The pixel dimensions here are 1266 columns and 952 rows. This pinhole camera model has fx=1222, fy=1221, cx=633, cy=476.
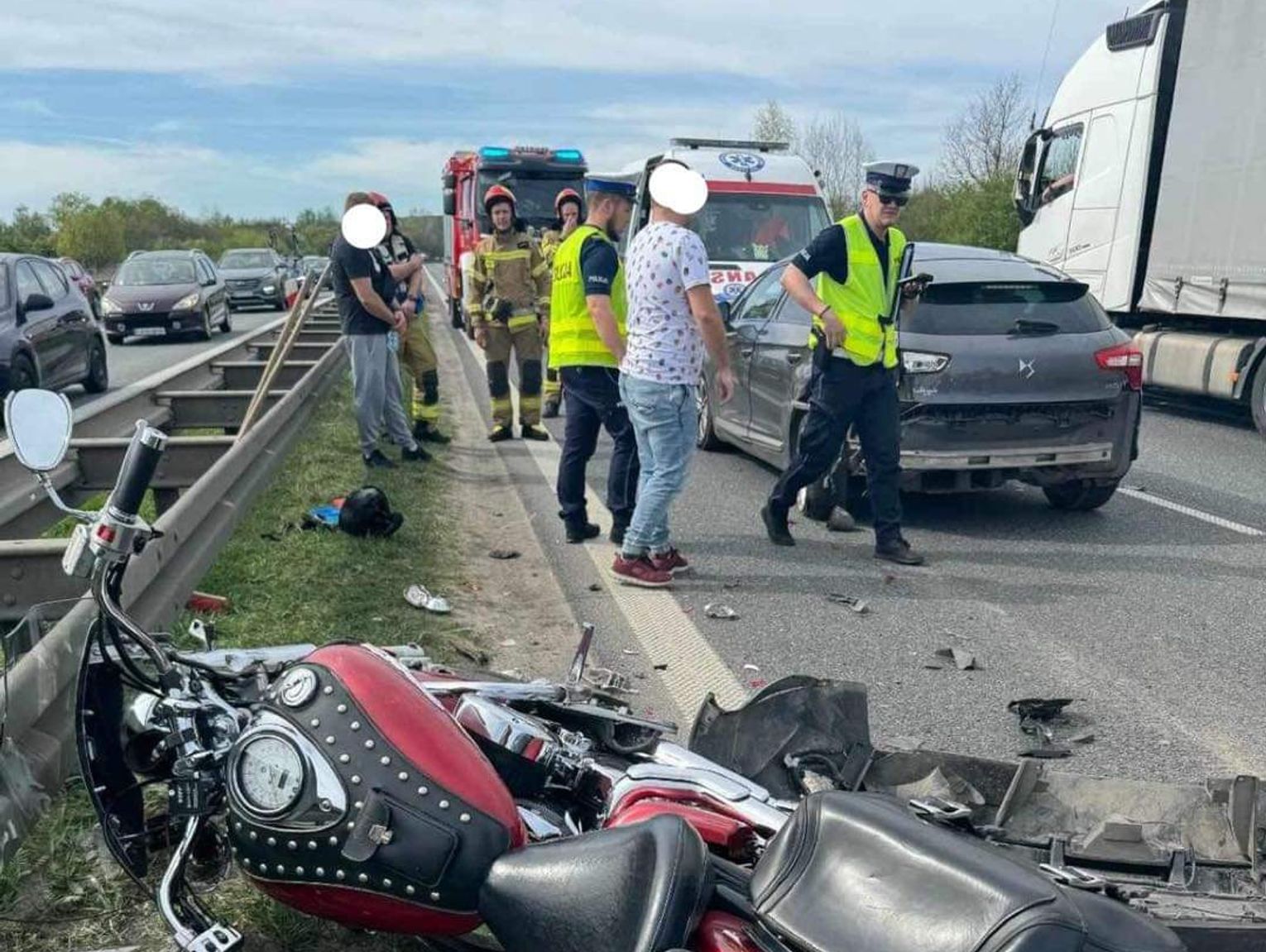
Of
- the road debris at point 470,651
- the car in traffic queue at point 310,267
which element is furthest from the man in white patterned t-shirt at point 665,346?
the car in traffic queue at point 310,267

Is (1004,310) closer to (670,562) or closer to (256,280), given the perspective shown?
(670,562)

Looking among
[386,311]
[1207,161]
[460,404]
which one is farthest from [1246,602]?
[460,404]

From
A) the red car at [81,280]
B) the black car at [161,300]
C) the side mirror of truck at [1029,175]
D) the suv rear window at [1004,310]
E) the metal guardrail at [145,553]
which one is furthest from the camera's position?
the black car at [161,300]

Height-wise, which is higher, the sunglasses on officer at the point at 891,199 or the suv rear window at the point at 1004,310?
the sunglasses on officer at the point at 891,199

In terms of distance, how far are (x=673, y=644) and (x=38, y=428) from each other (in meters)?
3.26

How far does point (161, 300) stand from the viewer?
72.2ft

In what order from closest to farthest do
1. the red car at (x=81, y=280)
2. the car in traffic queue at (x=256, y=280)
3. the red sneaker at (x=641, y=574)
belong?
the red sneaker at (x=641, y=574) → the red car at (x=81, y=280) → the car in traffic queue at (x=256, y=280)

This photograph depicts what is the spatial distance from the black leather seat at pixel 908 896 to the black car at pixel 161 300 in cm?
2215

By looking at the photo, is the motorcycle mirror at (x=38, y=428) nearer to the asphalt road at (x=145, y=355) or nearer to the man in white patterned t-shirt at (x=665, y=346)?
the man in white patterned t-shirt at (x=665, y=346)

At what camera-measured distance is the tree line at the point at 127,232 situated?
57.8 m

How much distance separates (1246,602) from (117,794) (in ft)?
16.8

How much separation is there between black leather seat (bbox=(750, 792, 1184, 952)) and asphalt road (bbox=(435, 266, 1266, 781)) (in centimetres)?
238

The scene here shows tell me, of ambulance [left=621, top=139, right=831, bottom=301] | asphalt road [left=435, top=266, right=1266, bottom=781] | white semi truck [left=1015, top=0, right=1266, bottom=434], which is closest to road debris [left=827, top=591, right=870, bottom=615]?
asphalt road [left=435, top=266, right=1266, bottom=781]

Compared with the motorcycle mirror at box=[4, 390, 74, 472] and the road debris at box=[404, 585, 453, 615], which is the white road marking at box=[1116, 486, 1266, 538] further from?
the motorcycle mirror at box=[4, 390, 74, 472]
